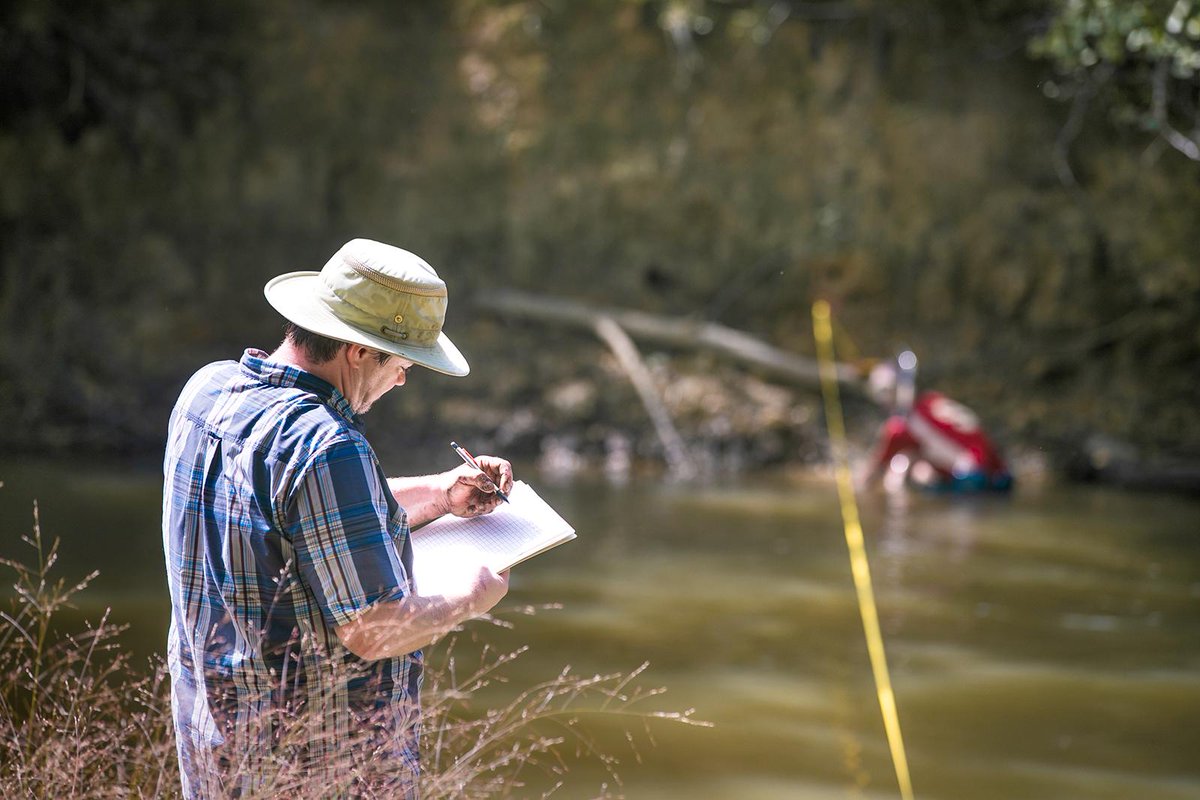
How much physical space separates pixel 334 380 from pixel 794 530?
7.33m

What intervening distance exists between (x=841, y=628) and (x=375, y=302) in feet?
15.7

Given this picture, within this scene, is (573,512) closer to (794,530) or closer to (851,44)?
(794,530)

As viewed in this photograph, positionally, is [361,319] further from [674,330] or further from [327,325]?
[674,330]

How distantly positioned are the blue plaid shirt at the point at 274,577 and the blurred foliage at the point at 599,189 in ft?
35.1

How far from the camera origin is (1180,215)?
12672 millimetres

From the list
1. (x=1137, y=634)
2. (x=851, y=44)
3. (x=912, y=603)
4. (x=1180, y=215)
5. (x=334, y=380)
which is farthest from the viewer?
(x=851, y=44)

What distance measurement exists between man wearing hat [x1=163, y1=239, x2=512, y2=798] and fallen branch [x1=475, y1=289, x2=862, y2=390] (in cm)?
1077

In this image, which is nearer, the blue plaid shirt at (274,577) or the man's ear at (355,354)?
the blue plaid shirt at (274,577)

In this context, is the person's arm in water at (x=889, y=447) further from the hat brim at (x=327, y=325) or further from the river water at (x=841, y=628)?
the hat brim at (x=327, y=325)

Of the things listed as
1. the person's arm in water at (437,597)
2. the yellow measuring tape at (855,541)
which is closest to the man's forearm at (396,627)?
the person's arm in water at (437,597)

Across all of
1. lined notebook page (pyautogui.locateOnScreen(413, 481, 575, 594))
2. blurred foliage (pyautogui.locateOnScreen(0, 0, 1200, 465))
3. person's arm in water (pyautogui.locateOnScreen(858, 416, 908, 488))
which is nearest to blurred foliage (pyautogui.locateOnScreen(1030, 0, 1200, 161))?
person's arm in water (pyautogui.locateOnScreen(858, 416, 908, 488))

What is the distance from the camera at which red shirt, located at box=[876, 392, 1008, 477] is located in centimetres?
1078

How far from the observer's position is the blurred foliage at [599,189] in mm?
13055

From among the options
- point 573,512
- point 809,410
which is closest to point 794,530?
point 573,512
